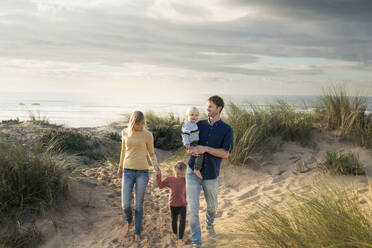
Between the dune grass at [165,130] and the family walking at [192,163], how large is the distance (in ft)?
22.2

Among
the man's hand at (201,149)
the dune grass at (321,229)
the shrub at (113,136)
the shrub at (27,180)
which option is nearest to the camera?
the dune grass at (321,229)

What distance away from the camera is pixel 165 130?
12.8 metres

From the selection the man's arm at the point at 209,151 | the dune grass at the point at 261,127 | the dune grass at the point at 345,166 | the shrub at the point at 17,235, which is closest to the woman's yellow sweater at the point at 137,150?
the man's arm at the point at 209,151

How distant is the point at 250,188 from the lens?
271 inches

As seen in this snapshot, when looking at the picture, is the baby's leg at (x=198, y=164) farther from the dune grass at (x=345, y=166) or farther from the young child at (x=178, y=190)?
the dune grass at (x=345, y=166)

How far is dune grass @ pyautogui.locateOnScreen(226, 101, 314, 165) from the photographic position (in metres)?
7.83

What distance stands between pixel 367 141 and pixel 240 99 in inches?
141

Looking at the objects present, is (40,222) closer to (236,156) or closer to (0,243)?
(0,243)

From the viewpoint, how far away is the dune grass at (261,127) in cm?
783

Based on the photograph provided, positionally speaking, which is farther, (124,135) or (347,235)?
(124,135)

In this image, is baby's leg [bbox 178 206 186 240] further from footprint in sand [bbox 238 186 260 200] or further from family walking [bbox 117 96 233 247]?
footprint in sand [bbox 238 186 260 200]

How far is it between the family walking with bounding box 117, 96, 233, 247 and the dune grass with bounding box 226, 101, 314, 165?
3474 mm

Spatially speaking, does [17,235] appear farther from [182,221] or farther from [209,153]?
[209,153]

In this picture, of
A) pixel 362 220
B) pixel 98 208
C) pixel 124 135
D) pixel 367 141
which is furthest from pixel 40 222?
pixel 367 141
